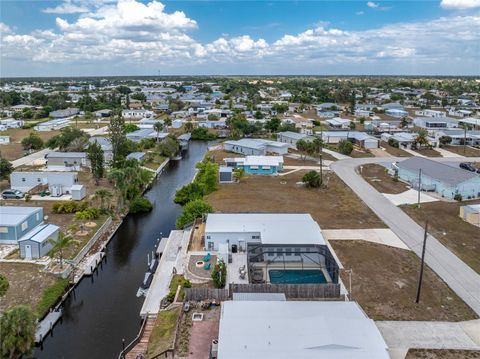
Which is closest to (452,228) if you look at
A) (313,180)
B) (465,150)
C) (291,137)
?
(313,180)

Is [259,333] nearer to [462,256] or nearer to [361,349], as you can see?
[361,349]

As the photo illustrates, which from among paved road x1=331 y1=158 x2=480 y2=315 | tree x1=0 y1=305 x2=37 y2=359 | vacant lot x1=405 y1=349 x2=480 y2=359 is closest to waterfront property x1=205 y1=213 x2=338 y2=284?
vacant lot x1=405 y1=349 x2=480 y2=359

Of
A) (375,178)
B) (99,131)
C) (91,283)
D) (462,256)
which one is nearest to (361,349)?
(462,256)

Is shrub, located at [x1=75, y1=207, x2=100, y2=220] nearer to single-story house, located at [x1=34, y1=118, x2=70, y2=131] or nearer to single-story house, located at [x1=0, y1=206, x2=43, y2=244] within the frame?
single-story house, located at [x1=0, y1=206, x2=43, y2=244]

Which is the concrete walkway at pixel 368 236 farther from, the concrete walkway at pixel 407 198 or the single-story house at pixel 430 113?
the single-story house at pixel 430 113

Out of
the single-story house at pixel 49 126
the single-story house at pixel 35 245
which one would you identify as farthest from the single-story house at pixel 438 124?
the single-story house at pixel 49 126

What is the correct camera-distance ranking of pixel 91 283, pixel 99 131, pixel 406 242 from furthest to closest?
1. pixel 99 131
2. pixel 406 242
3. pixel 91 283

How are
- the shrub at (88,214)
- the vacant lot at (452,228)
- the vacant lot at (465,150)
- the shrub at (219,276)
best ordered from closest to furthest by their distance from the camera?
the shrub at (219,276)
the vacant lot at (452,228)
the shrub at (88,214)
the vacant lot at (465,150)
